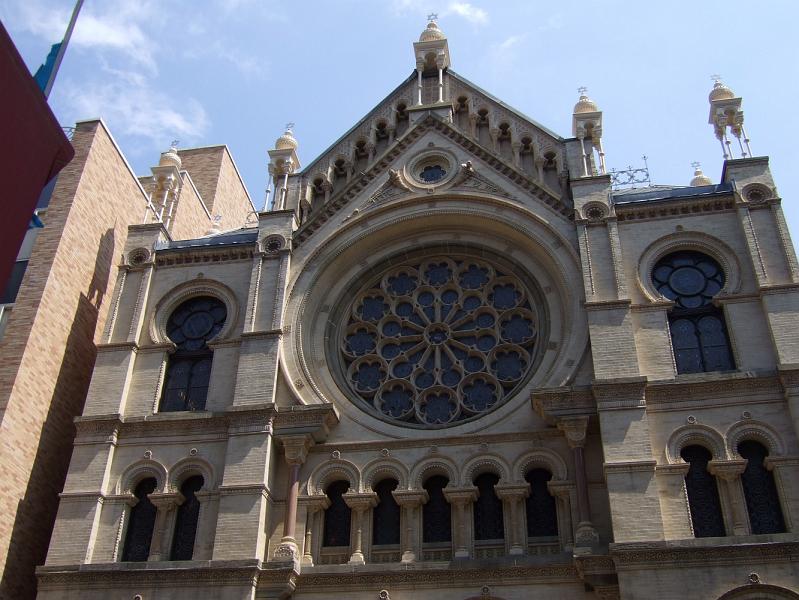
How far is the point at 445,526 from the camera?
20500mm

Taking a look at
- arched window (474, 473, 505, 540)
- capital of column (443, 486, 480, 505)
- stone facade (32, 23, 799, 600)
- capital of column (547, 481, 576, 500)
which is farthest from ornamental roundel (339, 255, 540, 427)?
capital of column (547, 481, 576, 500)

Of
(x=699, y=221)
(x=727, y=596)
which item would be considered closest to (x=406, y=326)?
(x=699, y=221)

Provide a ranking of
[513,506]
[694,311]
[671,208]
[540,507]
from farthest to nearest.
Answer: [671,208], [694,311], [540,507], [513,506]

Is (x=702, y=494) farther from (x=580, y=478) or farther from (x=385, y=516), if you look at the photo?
(x=385, y=516)

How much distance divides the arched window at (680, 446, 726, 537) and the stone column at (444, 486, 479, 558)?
4723 millimetres

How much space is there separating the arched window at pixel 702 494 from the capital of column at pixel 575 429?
2177 millimetres

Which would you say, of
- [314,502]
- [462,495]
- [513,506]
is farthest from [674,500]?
[314,502]

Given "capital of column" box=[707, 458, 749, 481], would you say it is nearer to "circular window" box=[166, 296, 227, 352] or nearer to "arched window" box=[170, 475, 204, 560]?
"arched window" box=[170, 475, 204, 560]

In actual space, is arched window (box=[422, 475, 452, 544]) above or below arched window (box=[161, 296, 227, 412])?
below

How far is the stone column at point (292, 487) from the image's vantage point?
19.7m

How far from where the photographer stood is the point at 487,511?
20.5m

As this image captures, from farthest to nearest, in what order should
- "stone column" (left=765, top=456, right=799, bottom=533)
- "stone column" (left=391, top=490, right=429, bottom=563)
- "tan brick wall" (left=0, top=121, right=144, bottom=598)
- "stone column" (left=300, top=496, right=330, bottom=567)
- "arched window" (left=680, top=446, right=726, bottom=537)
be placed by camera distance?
"tan brick wall" (left=0, top=121, right=144, bottom=598)
"stone column" (left=300, top=496, right=330, bottom=567)
"stone column" (left=391, top=490, right=429, bottom=563)
"arched window" (left=680, top=446, right=726, bottom=537)
"stone column" (left=765, top=456, right=799, bottom=533)

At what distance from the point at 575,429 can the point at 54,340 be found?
1412cm

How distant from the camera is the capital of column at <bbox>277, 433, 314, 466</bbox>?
21125 mm
